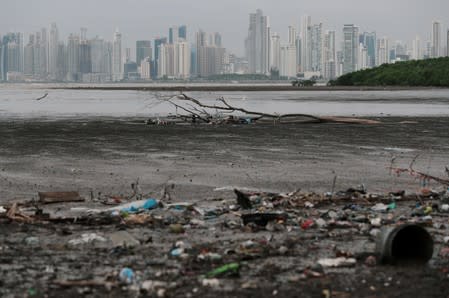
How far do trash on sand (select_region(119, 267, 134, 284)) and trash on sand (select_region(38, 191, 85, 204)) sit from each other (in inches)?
177

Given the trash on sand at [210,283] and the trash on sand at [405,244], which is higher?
the trash on sand at [405,244]

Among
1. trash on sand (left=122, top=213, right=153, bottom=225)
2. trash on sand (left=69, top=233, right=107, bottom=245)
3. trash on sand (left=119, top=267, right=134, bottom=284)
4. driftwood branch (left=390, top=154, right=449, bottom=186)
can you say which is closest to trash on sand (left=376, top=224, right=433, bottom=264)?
trash on sand (left=119, top=267, right=134, bottom=284)

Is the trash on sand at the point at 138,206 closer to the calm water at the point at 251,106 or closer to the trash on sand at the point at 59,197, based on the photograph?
the trash on sand at the point at 59,197

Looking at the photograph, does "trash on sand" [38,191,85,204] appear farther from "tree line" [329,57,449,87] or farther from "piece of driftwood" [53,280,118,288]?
"tree line" [329,57,449,87]

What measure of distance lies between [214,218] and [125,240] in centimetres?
172

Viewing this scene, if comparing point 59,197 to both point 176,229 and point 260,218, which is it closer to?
point 176,229

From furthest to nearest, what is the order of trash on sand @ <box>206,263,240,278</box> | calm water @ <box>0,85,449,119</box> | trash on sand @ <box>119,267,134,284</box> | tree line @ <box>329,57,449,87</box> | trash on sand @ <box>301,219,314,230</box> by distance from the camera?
tree line @ <box>329,57,449,87</box>, calm water @ <box>0,85,449,119</box>, trash on sand @ <box>301,219,314,230</box>, trash on sand @ <box>206,263,240,278</box>, trash on sand @ <box>119,267,134,284</box>

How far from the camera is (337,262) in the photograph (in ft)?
24.7

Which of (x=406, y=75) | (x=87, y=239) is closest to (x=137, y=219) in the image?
(x=87, y=239)

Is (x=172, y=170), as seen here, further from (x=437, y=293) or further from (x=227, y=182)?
(x=437, y=293)

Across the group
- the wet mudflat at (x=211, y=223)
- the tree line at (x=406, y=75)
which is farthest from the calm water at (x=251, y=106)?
the tree line at (x=406, y=75)

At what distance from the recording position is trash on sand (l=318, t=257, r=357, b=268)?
7465 mm

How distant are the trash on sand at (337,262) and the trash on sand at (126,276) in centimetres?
177

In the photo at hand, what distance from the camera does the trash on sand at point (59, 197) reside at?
11.2m
